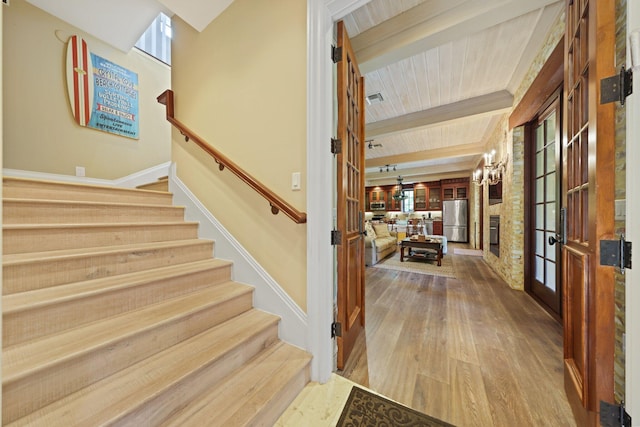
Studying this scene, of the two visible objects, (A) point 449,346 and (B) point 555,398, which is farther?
(A) point 449,346

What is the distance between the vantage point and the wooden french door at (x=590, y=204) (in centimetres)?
109

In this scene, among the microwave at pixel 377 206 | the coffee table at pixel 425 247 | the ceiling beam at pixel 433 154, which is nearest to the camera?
the coffee table at pixel 425 247

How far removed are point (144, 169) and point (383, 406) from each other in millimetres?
4136

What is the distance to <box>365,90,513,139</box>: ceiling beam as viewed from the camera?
3.46 m

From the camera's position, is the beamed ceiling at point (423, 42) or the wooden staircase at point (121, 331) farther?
the beamed ceiling at point (423, 42)

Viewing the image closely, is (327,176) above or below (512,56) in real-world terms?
below

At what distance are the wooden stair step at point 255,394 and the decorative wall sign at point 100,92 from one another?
141 inches

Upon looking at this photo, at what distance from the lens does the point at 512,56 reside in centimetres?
266

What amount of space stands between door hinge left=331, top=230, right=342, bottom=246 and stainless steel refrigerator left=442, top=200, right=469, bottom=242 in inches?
331

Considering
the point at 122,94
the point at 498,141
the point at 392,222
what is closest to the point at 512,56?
the point at 498,141

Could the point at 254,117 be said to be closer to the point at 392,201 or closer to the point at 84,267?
the point at 84,267

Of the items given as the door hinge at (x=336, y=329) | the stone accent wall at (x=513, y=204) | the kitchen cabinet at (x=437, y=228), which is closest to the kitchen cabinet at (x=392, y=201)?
the kitchen cabinet at (x=437, y=228)

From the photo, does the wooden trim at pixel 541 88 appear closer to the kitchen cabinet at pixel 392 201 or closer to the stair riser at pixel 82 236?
the stair riser at pixel 82 236

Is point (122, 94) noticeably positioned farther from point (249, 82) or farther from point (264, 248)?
point (264, 248)
